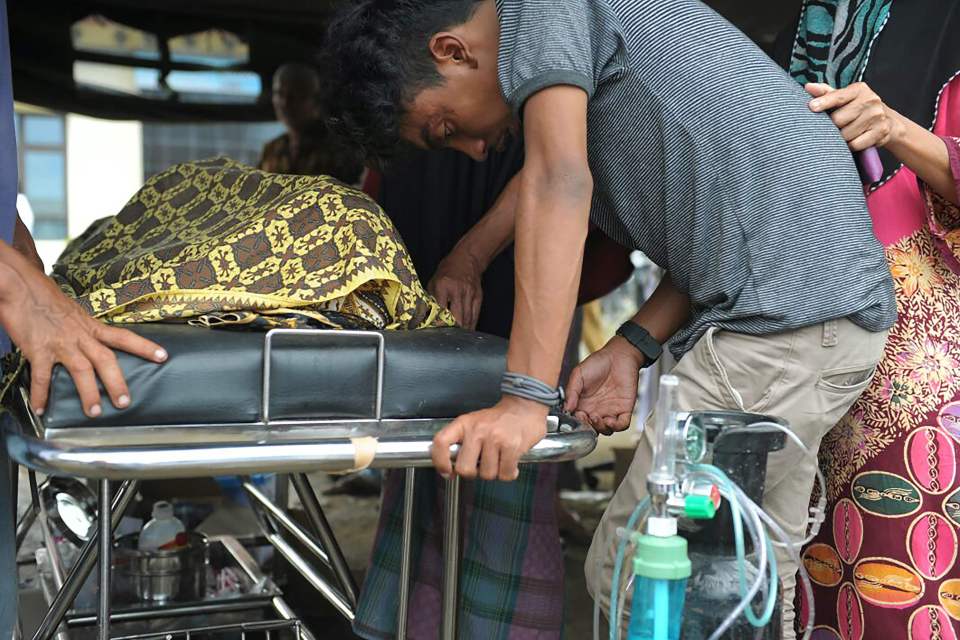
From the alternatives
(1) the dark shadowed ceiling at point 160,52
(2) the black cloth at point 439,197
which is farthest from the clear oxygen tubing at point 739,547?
(1) the dark shadowed ceiling at point 160,52

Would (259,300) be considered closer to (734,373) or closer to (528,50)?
(528,50)

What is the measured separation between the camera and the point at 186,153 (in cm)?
712

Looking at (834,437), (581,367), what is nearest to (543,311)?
(581,367)

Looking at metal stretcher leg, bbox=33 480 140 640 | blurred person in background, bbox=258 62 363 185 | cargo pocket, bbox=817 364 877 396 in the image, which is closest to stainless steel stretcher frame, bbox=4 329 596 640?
cargo pocket, bbox=817 364 877 396

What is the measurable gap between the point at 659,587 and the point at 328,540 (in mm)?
1032

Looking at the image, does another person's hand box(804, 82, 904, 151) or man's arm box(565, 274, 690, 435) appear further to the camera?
man's arm box(565, 274, 690, 435)

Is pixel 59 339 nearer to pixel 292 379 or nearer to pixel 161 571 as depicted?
pixel 292 379

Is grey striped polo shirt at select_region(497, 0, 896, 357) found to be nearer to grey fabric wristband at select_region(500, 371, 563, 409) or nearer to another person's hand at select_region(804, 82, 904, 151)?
another person's hand at select_region(804, 82, 904, 151)

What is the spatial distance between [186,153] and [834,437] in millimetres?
6202

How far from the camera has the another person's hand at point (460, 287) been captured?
1.98 metres

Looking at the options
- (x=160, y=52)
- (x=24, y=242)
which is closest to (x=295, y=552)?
(x=24, y=242)

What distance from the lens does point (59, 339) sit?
1.21 metres

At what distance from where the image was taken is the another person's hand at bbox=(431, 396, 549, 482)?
121 centimetres

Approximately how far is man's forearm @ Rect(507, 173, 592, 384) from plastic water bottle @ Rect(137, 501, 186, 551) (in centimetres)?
177
